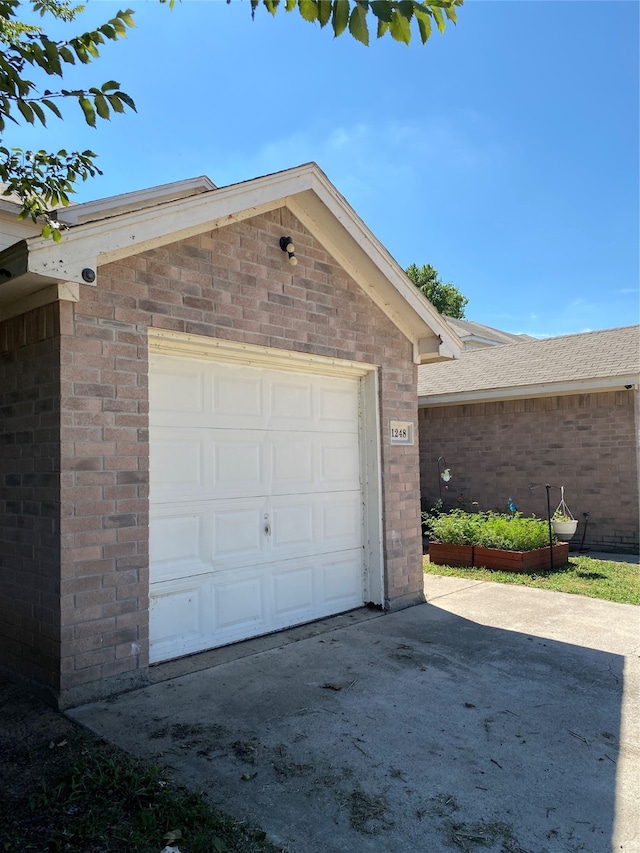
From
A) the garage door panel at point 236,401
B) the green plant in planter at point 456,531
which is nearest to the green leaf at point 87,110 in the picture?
the garage door panel at point 236,401

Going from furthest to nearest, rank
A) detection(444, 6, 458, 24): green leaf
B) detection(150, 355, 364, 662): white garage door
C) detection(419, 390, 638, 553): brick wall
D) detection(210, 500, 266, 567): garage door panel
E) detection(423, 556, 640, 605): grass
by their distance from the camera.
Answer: detection(419, 390, 638, 553): brick wall → detection(423, 556, 640, 605): grass → detection(210, 500, 266, 567): garage door panel → detection(150, 355, 364, 662): white garage door → detection(444, 6, 458, 24): green leaf

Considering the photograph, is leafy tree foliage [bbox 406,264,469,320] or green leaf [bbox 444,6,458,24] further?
leafy tree foliage [bbox 406,264,469,320]

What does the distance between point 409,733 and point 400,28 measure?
148 inches

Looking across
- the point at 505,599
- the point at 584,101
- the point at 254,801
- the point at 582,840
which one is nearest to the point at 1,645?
the point at 254,801

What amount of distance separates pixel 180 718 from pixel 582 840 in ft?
7.98

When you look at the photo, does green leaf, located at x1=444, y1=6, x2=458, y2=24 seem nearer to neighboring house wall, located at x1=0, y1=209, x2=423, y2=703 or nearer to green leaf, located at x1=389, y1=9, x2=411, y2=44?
green leaf, located at x1=389, y1=9, x2=411, y2=44

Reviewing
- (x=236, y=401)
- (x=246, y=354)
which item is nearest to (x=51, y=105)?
(x=246, y=354)

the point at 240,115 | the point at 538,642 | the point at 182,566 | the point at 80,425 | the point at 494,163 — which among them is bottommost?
the point at 538,642

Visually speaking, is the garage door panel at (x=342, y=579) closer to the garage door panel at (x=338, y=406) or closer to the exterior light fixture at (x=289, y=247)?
the garage door panel at (x=338, y=406)

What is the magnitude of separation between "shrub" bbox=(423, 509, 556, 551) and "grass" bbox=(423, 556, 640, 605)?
446 mm

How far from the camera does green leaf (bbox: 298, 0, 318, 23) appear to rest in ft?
7.10

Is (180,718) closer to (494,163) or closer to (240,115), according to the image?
(240,115)

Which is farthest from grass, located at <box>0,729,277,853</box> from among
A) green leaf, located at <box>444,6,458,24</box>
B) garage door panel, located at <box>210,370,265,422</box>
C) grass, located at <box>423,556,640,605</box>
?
grass, located at <box>423,556,640,605</box>

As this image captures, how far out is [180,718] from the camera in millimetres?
3863
